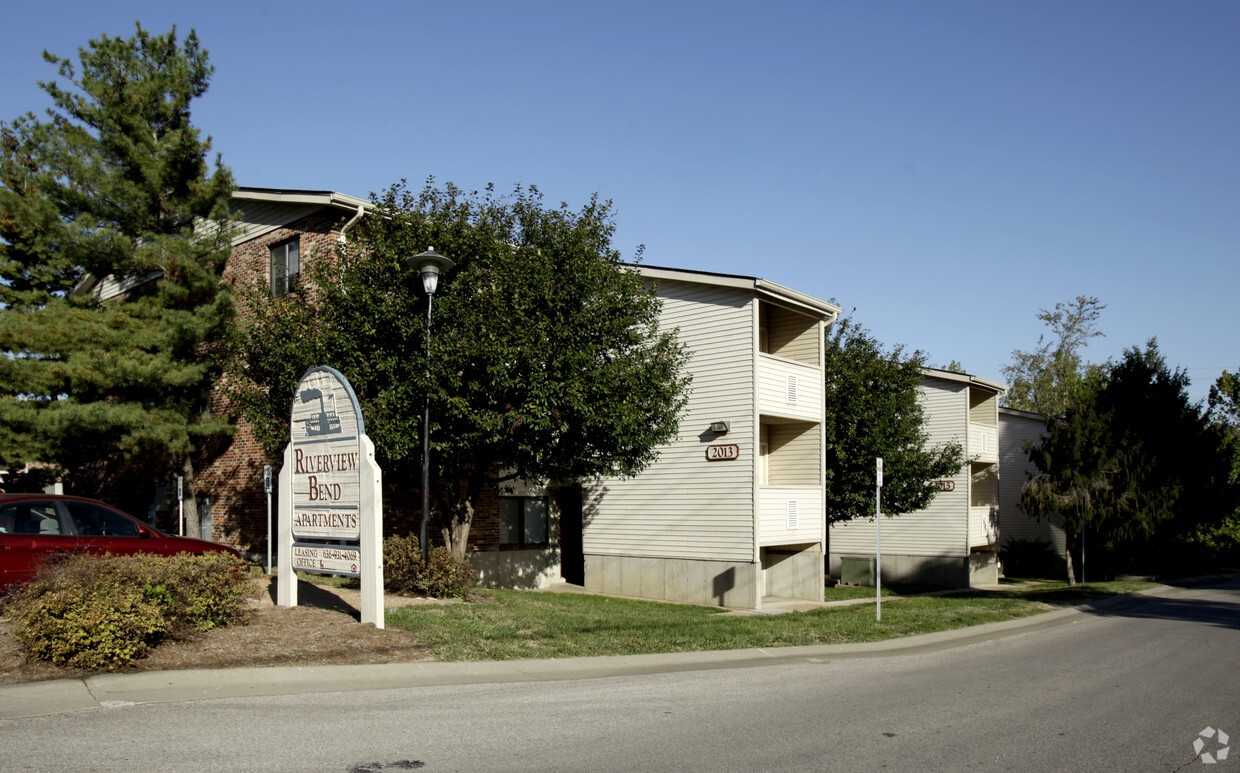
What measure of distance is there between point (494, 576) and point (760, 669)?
12152 mm

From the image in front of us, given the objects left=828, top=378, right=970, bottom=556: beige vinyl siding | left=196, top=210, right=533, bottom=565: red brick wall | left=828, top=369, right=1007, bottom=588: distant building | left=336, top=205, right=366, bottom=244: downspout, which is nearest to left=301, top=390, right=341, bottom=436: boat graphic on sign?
left=196, top=210, right=533, bottom=565: red brick wall

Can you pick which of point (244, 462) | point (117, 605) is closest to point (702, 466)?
point (244, 462)

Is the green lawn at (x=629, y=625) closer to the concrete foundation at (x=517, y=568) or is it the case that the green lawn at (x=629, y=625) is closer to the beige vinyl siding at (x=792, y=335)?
the concrete foundation at (x=517, y=568)

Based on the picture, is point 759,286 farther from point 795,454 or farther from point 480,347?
point 480,347

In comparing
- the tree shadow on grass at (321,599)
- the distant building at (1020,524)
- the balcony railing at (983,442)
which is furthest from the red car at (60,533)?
the distant building at (1020,524)

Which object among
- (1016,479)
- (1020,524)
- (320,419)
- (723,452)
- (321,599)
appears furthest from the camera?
(1020,524)

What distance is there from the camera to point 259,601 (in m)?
13.0

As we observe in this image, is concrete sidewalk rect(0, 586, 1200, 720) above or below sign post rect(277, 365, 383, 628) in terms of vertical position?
below

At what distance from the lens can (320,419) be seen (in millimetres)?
12477

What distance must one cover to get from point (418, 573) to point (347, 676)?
5809 millimetres

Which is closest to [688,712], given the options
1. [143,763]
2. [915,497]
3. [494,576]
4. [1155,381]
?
[143,763]

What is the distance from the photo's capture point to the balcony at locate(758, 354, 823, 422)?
21812mm

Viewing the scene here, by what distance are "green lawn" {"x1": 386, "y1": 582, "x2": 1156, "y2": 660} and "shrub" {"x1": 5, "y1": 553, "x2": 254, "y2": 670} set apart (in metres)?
2.38

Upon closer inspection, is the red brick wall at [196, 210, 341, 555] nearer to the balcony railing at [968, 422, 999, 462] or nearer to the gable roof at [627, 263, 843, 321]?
the gable roof at [627, 263, 843, 321]
